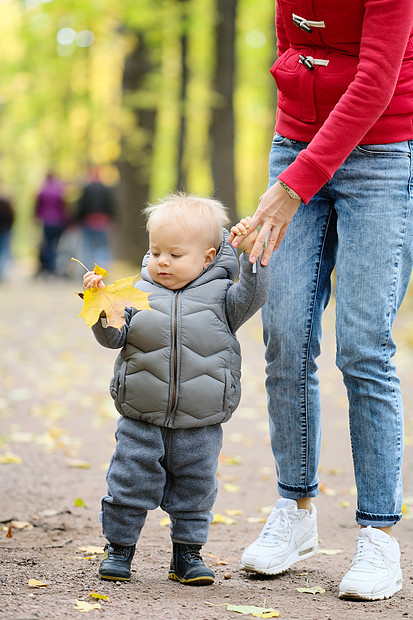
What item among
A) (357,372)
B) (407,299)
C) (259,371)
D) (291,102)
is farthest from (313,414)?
(407,299)

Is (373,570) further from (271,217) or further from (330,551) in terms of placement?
(271,217)

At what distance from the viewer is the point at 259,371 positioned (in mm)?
8570

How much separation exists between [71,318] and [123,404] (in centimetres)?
953

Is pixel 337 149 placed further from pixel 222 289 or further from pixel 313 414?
pixel 313 414

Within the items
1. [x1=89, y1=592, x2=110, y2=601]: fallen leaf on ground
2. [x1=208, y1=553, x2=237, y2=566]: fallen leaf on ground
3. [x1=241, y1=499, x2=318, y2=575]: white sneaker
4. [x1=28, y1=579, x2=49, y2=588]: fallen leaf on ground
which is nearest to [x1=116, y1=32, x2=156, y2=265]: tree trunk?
[x1=208, y1=553, x2=237, y2=566]: fallen leaf on ground

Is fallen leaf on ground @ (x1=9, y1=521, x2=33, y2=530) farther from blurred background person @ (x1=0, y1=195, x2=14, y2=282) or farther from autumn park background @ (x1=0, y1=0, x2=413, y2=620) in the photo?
blurred background person @ (x1=0, y1=195, x2=14, y2=282)

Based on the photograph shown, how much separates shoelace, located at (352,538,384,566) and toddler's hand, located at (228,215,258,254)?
1.04 m

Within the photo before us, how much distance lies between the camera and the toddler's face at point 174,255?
2859mm

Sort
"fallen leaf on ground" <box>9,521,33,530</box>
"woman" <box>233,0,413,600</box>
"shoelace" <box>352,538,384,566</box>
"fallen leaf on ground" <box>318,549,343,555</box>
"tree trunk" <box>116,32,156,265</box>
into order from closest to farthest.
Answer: "woman" <box>233,0,413,600</box>, "shoelace" <box>352,538,384,566</box>, "fallen leaf on ground" <box>318,549,343,555</box>, "fallen leaf on ground" <box>9,521,33,530</box>, "tree trunk" <box>116,32,156,265</box>

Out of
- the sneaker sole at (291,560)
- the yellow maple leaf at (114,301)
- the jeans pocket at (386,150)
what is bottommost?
the sneaker sole at (291,560)

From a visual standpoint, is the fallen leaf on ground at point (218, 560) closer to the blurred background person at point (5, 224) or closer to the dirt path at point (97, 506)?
the dirt path at point (97, 506)

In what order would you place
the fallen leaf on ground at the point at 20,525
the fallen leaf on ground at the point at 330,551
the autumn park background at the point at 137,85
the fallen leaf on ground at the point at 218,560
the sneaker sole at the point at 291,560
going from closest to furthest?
the sneaker sole at the point at 291,560 → the fallen leaf on ground at the point at 218,560 → the fallen leaf on ground at the point at 330,551 → the fallen leaf on ground at the point at 20,525 → the autumn park background at the point at 137,85

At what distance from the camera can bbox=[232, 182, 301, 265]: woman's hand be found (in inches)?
108

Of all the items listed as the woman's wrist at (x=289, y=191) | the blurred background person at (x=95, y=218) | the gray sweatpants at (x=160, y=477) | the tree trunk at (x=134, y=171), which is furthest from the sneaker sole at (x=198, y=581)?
the tree trunk at (x=134, y=171)
